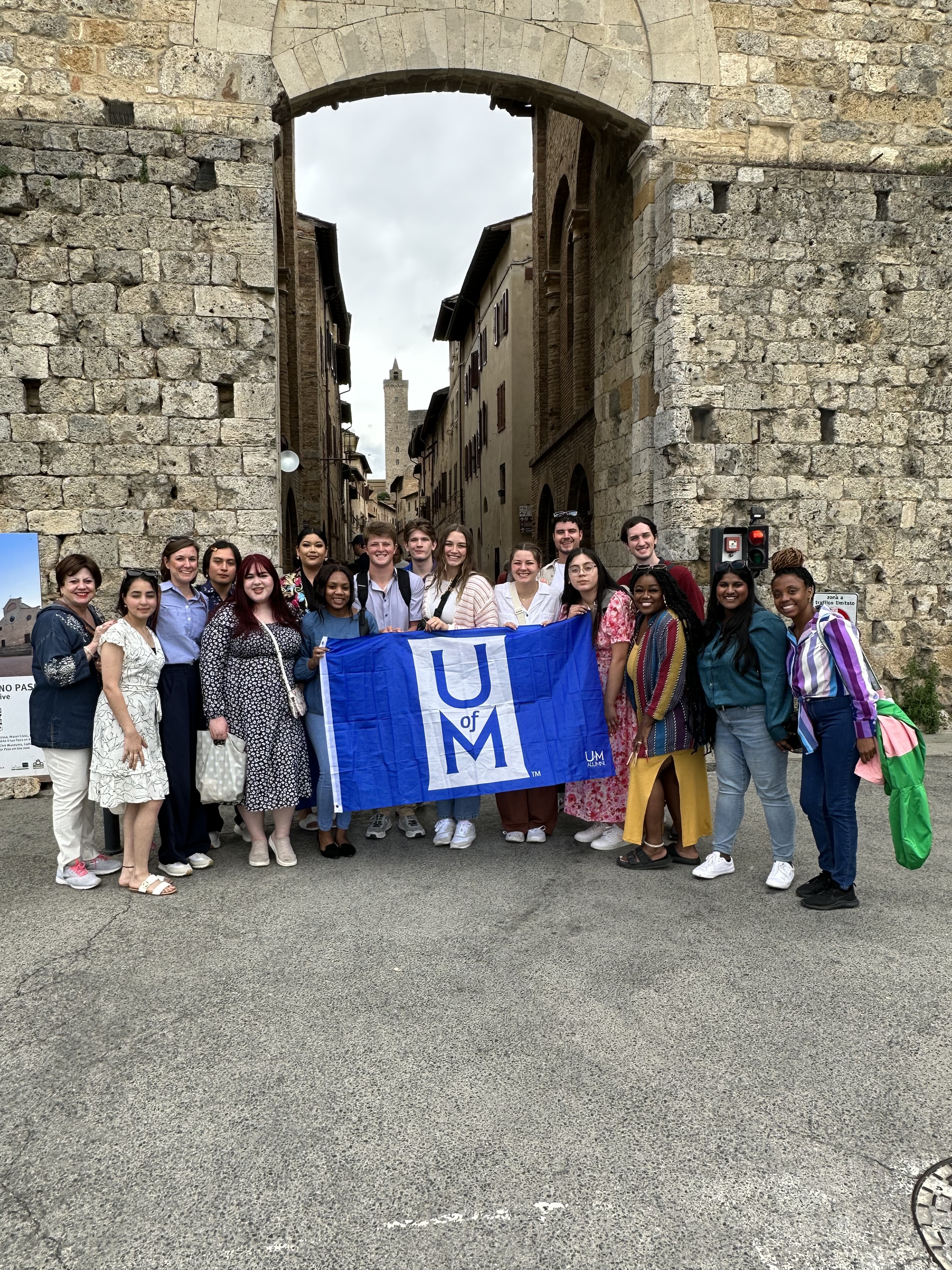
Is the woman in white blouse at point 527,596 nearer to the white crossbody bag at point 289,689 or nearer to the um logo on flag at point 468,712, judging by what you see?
the um logo on flag at point 468,712

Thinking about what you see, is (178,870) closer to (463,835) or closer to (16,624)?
(463,835)

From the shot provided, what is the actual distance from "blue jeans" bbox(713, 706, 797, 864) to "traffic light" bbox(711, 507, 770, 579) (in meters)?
3.54

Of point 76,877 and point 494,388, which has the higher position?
point 494,388

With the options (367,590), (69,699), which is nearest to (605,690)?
(367,590)

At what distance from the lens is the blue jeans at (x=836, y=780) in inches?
173

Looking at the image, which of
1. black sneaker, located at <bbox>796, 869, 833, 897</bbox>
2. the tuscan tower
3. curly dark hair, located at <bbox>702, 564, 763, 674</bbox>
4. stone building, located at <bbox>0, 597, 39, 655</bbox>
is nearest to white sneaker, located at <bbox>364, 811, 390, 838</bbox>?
curly dark hair, located at <bbox>702, 564, 763, 674</bbox>

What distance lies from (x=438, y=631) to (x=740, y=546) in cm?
386

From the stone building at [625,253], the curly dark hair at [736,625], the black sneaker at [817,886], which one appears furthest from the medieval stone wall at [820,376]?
the black sneaker at [817,886]

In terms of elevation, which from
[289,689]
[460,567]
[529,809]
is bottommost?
[529,809]

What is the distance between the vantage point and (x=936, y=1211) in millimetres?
2373

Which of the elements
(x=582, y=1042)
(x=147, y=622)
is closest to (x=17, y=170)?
(x=147, y=622)

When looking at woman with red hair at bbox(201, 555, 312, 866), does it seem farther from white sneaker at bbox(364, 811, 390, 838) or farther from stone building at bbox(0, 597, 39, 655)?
stone building at bbox(0, 597, 39, 655)

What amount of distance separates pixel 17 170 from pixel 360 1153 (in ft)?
27.1

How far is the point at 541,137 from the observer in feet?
66.6
